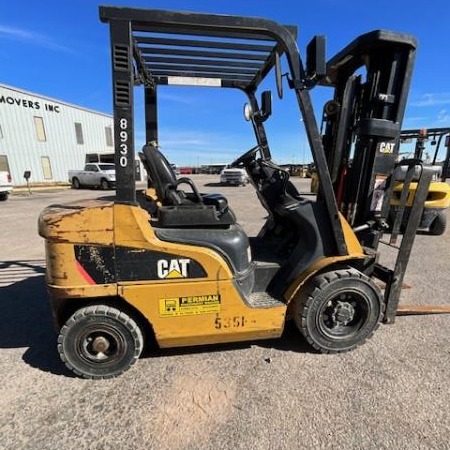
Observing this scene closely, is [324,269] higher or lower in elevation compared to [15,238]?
higher

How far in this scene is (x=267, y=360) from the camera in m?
3.04

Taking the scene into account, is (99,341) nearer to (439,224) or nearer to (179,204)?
(179,204)

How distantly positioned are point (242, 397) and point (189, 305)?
31.7 inches

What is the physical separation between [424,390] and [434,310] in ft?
4.90

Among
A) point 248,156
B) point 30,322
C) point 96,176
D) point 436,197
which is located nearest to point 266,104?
point 248,156

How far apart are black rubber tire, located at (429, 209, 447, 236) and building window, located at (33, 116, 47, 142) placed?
2821cm

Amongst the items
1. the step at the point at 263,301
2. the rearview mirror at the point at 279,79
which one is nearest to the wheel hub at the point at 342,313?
the step at the point at 263,301

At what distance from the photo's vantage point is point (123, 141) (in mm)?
2461

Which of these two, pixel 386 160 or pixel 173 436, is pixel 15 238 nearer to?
pixel 173 436

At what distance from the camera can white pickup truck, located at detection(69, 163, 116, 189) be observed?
23.2 metres

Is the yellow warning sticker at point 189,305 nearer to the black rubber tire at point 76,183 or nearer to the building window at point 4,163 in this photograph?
the black rubber tire at point 76,183

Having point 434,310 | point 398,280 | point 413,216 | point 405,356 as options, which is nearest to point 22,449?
point 405,356

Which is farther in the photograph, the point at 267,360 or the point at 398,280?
the point at 398,280

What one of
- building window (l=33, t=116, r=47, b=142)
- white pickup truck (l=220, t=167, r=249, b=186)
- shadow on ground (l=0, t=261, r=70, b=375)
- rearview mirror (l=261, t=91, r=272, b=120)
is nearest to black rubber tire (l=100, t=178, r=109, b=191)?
building window (l=33, t=116, r=47, b=142)
